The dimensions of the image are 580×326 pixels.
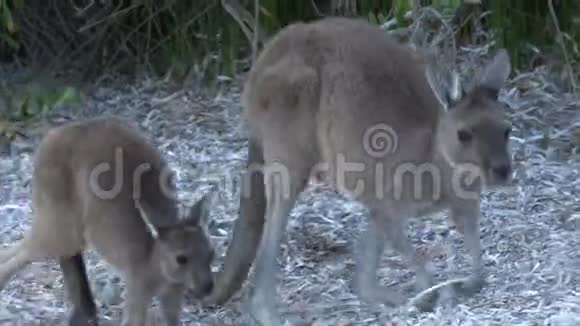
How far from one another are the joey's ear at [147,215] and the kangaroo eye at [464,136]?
1.05 metres

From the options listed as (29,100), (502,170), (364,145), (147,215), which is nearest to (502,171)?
(502,170)

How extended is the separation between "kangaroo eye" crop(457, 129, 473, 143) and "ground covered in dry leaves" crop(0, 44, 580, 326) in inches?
22.7

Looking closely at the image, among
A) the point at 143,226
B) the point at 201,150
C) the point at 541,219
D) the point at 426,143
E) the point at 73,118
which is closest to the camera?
the point at 143,226

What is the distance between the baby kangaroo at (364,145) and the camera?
4297 mm

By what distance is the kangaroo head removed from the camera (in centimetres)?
407

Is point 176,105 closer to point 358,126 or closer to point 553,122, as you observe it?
point 553,122

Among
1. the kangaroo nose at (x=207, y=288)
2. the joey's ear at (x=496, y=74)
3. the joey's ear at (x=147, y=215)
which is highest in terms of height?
the joey's ear at (x=496, y=74)

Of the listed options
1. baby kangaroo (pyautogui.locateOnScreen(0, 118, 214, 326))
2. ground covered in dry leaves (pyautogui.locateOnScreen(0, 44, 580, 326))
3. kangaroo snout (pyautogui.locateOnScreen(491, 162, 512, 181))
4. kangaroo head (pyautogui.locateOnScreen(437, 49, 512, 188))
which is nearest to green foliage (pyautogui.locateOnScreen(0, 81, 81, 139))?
ground covered in dry leaves (pyautogui.locateOnScreen(0, 44, 580, 326))

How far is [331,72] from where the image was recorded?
434 cm

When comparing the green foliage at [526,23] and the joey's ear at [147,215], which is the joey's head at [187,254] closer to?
the joey's ear at [147,215]

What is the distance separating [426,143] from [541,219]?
102 cm

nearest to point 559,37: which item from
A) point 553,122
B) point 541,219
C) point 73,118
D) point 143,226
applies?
point 553,122

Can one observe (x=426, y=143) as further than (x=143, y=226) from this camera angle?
Yes

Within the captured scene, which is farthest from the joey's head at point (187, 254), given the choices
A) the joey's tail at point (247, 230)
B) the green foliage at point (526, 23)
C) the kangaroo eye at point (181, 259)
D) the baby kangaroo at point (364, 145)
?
the green foliage at point (526, 23)
